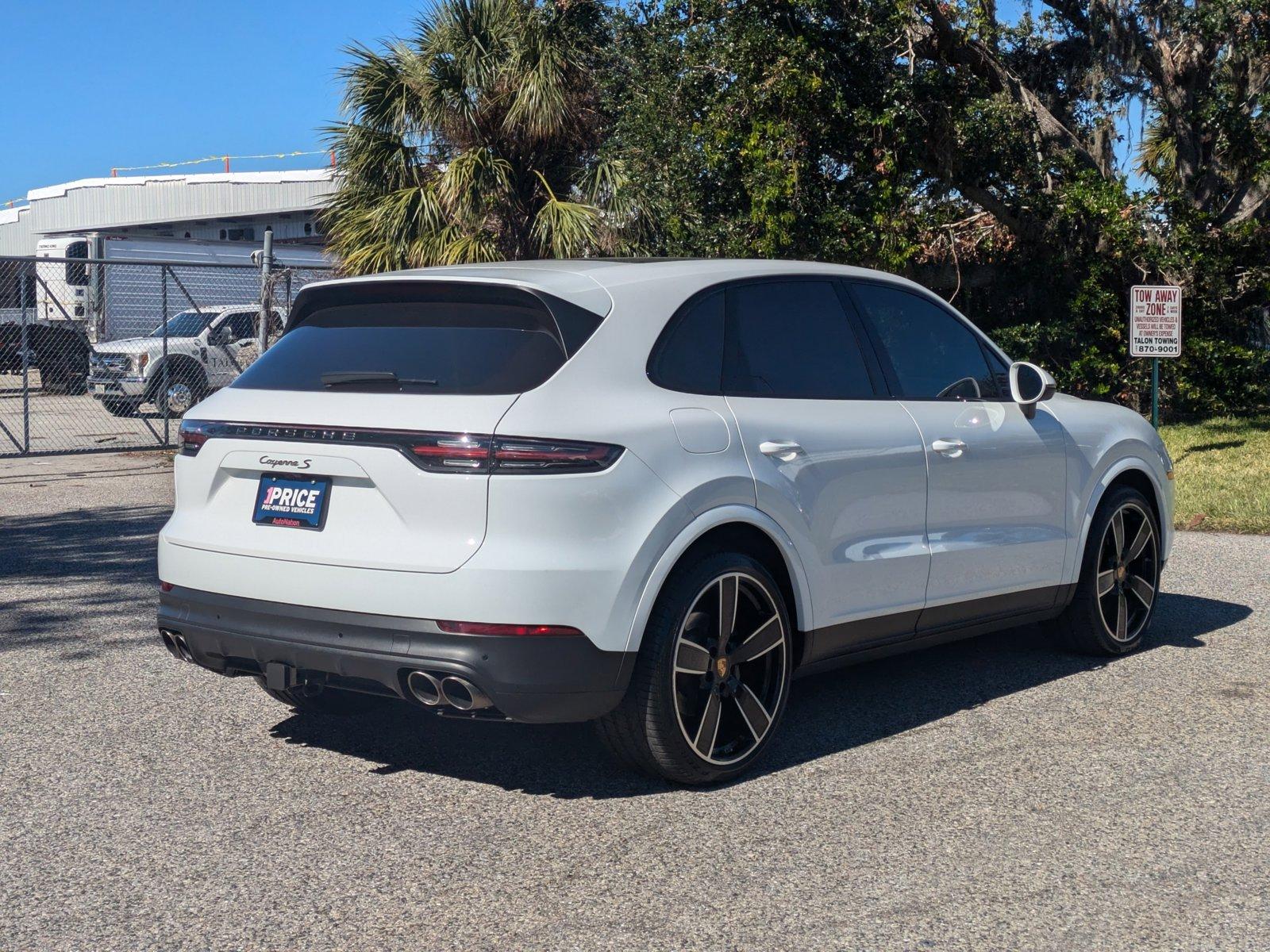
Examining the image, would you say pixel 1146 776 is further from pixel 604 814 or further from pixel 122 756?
pixel 122 756

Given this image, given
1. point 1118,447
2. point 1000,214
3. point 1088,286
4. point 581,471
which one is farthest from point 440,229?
point 581,471

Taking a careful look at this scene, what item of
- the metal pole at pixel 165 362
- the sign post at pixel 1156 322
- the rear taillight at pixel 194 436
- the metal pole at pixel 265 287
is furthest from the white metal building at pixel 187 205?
the rear taillight at pixel 194 436

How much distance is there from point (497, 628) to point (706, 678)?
0.87 metres

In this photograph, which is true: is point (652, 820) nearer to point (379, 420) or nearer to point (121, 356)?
point (379, 420)

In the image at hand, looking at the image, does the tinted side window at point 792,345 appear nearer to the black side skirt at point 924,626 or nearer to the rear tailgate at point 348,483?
the black side skirt at point 924,626

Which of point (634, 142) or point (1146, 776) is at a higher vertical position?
point (634, 142)

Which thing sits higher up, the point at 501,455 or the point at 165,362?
the point at 165,362

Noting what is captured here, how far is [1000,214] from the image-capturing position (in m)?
17.8

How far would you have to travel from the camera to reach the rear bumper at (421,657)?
4.18 m

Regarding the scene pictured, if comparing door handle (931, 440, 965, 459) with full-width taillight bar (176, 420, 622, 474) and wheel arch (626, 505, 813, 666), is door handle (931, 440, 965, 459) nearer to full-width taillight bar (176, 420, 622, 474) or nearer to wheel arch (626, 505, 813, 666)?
wheel arch (626, 505, 813, 666)

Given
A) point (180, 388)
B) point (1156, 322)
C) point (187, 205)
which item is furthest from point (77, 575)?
point (187, 205)

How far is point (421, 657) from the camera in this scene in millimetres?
4211

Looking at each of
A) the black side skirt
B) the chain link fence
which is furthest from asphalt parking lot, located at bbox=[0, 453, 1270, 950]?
the chain link fence

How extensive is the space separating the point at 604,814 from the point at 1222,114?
1619 cm
